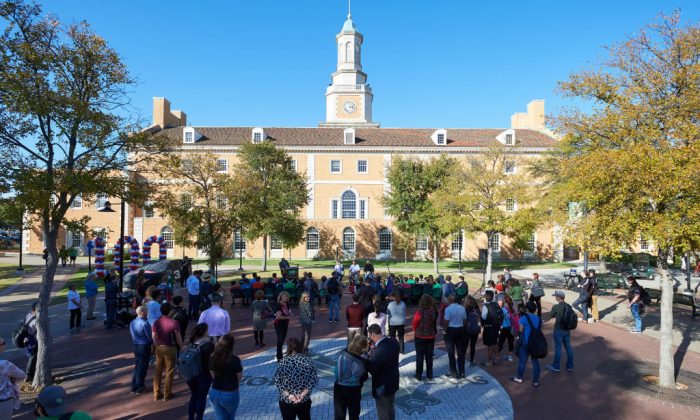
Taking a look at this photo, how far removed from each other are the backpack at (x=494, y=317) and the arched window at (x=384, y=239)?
107 feet

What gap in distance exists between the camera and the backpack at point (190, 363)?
6.12 meters

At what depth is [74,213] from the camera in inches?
1629

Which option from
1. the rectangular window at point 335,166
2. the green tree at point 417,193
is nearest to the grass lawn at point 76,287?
the green tree at point 417,193

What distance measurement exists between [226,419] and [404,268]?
2873 cm

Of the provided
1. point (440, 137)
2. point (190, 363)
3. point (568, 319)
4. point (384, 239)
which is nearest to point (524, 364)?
point (568, 319)

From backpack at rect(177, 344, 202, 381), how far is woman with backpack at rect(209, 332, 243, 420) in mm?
698

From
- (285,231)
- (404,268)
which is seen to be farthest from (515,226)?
(285,231)

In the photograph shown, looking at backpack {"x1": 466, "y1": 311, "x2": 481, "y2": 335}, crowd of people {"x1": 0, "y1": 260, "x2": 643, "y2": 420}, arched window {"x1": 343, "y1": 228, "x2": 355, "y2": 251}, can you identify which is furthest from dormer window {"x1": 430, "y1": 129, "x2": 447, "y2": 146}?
backpack {"x1": 466, "y1": 311, "x2": 481, "y2": 335}

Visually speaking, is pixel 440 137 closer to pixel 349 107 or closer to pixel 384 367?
pixel 349 107

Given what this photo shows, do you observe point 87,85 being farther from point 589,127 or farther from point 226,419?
point 589,127

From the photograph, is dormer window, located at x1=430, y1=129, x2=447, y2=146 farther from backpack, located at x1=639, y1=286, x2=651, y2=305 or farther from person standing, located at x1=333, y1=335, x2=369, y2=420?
person standing, located at x1=333, y1=335, x2=369, y2=420

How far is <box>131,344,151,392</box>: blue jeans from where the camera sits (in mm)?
8062

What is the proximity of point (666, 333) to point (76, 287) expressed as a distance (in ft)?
85.2

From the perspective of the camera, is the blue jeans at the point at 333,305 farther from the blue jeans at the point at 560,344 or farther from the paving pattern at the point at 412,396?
the blue jeans at the point at 560,344
